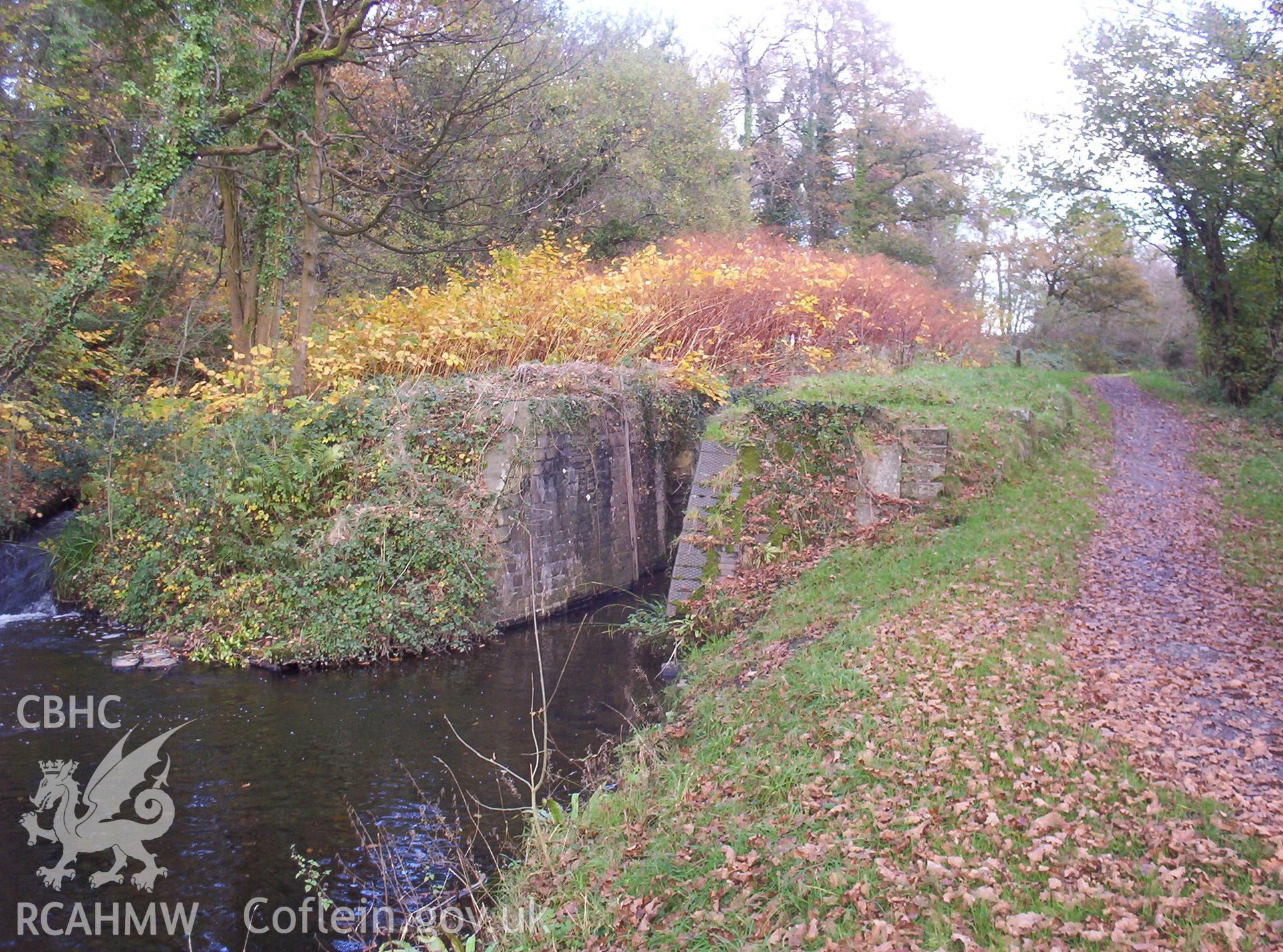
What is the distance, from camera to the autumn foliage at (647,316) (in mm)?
11594

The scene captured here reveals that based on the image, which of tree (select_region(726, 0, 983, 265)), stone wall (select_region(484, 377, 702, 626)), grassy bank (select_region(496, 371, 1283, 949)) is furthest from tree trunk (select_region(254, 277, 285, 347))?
tree (select_region(726, 0, 983, 265))

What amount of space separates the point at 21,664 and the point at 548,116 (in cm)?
1256

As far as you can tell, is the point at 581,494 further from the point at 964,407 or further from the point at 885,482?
the point at 964,407

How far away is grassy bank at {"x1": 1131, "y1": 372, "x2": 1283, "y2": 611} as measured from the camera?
7.96m

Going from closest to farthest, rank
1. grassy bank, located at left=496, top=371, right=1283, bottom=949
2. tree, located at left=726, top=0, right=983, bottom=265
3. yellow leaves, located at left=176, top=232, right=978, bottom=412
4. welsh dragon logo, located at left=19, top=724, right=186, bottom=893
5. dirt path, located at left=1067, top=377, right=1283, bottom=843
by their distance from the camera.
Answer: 1. grassy bank, located at left=496, top=371, right=1283, bottom=949
2. dirt path, located at left=1067, top=377, right=1283, bottom=843
3. welsh dragon logo, located at left=19, top=724, right=186, bottom=893
4. yellow leaves, located at left=176, top=232, right=978, bottom=412
5. tree, located at left=726, top=0, right=983, bottom=265

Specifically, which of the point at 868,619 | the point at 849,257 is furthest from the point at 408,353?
the point at 849,257

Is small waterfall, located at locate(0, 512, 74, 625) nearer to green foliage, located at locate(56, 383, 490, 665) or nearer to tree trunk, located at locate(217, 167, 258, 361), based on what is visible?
green foliage, located at locate(56, 383, 490, 665)

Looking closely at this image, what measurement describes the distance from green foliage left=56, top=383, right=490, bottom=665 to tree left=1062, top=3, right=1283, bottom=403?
13.1 m

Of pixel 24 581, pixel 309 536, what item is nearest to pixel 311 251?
pixel 309 536

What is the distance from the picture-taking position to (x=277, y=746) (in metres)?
6.78

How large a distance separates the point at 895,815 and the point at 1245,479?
10.2 metres

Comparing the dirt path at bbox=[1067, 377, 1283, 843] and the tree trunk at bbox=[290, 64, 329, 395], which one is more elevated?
the tree trunk at bbox=[290, 64, 329, 395]

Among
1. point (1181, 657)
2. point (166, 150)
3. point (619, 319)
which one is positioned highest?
point (166, 150)

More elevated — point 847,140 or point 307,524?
point 847,140
